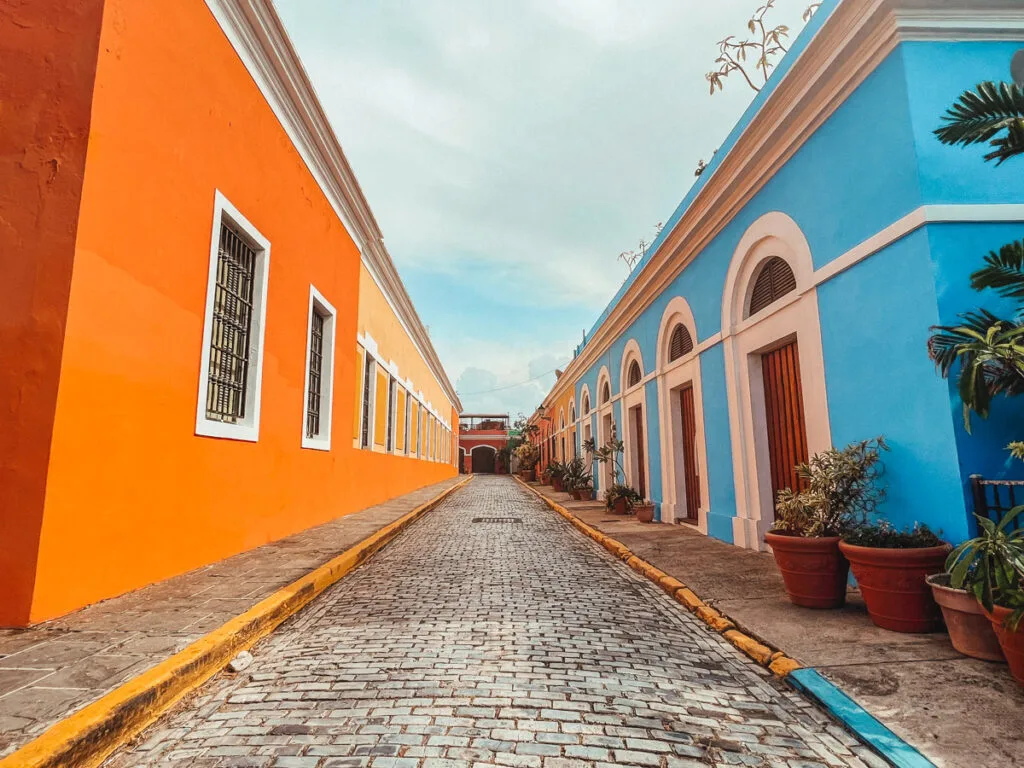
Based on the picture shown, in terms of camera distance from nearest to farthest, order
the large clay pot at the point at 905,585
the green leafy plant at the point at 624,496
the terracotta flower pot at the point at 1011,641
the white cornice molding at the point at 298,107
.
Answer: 1. the terracotta flower pot at the point at 1011,641
2. the large clay pot at the point at 905,585
3. the white cornice molding at the point at 298,107
4. the green leafy plant at the point at 624,496

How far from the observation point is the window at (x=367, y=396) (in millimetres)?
11984

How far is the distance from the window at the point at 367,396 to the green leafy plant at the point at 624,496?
5317 mm

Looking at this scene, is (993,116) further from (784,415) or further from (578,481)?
(578,481)

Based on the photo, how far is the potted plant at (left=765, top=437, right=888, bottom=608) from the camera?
4.17 meters

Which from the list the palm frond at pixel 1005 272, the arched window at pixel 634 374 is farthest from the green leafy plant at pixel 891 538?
the arched window at pixel 634 374

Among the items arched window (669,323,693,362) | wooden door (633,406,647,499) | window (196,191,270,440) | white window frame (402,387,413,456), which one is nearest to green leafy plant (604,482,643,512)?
wooden door (633,406,647,499)

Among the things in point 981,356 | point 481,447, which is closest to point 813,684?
point 981,356

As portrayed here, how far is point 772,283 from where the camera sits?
667 cm

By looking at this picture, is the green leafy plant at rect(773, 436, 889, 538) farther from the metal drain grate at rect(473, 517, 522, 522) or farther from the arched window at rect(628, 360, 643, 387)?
the arched window at rect(628, 360, 643, 387)

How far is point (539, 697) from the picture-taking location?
2.76 metres

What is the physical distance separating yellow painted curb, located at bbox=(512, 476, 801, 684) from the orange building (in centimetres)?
223

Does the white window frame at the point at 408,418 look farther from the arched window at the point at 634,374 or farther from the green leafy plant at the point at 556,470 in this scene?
the arched window at the point at 634,374

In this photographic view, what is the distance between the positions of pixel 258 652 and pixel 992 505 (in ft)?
15.9

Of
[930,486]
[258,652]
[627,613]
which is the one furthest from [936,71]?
[258,652]
